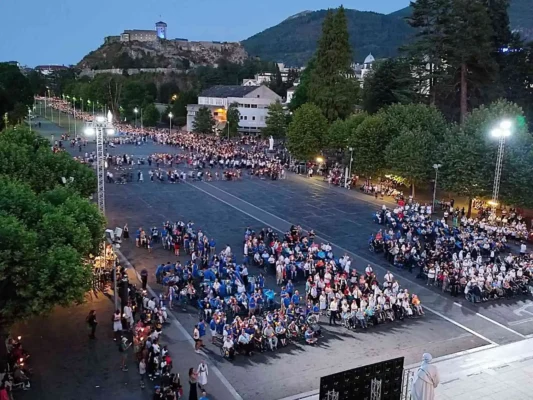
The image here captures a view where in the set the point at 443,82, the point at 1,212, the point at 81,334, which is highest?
the point at 443,82

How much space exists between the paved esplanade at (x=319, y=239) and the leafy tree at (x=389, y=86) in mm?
14962

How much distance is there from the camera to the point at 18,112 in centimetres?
6475

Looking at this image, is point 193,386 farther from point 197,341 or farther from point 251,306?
point 251,306

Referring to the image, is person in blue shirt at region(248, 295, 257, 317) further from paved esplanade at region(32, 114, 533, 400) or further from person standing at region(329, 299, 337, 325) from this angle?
person standing at region(329, 299, 337, 325)

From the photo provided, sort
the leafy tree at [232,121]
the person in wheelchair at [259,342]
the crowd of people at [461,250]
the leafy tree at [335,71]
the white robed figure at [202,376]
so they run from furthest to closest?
the leafy tree at [232,121], the leafy tree at [335,71], the crowd of people at [461,250], the person in wheelchair at [259,342], the white robed figure at [202,376]

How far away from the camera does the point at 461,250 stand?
1083 inches

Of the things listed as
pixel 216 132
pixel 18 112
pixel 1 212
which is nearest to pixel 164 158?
pixel 18 112

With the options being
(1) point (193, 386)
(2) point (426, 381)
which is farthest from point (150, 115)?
(2) point (426, 381)

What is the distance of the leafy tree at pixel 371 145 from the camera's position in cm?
4547

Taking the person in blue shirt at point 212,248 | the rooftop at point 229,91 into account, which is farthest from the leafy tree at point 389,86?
the person in blue shirt at point 212,248

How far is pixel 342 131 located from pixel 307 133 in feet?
13.2

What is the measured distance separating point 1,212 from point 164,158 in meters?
43.4

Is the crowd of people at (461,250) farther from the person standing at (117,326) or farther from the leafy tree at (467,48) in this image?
the leafy tree at (467,48)

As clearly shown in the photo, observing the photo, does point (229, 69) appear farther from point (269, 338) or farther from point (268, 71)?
point (269, 338)
